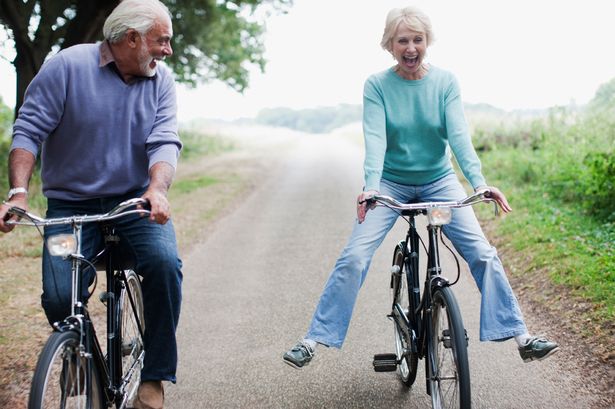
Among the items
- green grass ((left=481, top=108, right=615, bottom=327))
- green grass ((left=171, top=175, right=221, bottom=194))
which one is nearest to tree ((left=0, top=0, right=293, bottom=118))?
green grass ((left=171, top=175, right=221, bottom=194))

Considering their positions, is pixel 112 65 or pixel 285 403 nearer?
pixel 112 65

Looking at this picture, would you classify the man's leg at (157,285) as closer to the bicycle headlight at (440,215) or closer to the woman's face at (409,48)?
the bicycle headlight at (440,215)

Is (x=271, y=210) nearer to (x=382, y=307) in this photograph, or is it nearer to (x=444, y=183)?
(x=382, y=307)

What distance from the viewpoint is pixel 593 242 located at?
6.71 m

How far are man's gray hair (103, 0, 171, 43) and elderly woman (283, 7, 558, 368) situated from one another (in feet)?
4.15

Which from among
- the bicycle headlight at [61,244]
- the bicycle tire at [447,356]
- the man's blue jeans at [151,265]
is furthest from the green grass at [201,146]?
the bicycle headlight at [61,244]

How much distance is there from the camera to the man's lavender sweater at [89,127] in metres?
3.30

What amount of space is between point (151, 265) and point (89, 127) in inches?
29.3

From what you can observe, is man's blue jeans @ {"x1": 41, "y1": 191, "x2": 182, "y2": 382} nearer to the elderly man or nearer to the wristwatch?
the elderly man

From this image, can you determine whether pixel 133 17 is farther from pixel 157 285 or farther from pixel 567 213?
pixel 567 213

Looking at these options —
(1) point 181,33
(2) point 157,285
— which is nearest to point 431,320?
(2) point 157,285

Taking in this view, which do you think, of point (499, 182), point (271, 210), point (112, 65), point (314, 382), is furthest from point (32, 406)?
point (499, 182)

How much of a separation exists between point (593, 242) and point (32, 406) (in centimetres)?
572

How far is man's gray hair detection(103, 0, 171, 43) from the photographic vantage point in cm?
328
